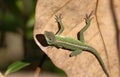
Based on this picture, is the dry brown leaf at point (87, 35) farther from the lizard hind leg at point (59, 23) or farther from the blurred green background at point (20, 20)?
the blurred green background at point (20, 20)

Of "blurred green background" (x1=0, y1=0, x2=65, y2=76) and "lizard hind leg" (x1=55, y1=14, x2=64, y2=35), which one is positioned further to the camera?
"blurred green background" (x1=0, y1=0, x2=65, y2=76)

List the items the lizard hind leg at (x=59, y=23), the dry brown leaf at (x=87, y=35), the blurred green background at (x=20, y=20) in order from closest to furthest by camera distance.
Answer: the lizard hind leg at (x=59, y=23), the dry brown leaf at (x=87, y=35), the blurred green background at (x=20, y=20)

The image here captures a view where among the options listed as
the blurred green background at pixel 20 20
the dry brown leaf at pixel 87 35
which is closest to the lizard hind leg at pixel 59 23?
the dry brown leaf at pixel 87 35

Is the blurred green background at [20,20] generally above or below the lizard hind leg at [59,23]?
below

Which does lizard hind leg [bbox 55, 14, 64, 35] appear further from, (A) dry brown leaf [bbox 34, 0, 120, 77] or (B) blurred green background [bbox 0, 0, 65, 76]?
(B) blurred green background [bbox 0, 0, 65, 76]

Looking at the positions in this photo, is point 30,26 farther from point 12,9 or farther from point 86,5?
point 86,5

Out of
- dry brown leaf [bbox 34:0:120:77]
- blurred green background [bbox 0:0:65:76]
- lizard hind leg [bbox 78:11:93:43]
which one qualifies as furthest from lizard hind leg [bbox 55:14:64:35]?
blurred green background [bbox 0:0:65:76]

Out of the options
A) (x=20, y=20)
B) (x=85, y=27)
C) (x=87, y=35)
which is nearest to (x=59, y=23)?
(x=85, y=27)

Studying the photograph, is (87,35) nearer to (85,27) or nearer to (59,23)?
(85,27)
